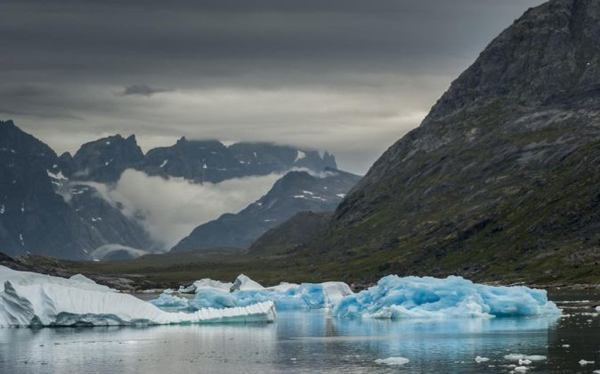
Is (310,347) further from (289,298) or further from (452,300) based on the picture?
(289,298)

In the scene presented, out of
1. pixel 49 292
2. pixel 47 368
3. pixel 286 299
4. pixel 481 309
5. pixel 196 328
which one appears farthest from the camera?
pixel 286 299

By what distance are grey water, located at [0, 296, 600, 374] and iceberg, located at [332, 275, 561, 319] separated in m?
5.26

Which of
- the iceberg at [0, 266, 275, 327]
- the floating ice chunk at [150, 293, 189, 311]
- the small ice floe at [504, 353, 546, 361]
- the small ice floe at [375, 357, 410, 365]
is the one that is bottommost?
the small ice floe at [375, 357, 410, 365]

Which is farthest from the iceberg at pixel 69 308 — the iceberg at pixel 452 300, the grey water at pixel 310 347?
the iceberg at pixel 452 300

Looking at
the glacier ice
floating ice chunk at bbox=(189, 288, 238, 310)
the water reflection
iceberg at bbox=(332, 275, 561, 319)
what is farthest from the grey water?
the glacier ice

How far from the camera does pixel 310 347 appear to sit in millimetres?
97438

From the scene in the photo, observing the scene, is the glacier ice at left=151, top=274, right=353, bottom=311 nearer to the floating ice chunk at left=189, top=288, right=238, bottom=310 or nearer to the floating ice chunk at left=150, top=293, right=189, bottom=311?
the floating ice chunk at left=150, top=293, right=189, bottom=311

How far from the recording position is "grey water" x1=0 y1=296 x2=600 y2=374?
8094 cm

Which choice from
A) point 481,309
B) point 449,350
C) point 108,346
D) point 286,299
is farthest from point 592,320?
point 286,299

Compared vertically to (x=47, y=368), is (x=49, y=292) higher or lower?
higher

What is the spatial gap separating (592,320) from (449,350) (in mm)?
31499

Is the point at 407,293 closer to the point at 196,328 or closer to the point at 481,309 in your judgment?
the point at 481,309

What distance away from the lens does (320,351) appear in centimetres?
9306

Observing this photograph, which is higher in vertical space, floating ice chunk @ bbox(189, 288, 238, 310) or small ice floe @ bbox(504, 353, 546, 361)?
floating ice chunk @ bbox(189, 288, 238, 310)
